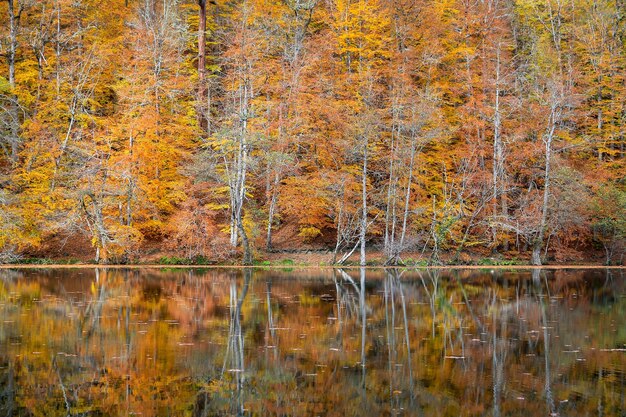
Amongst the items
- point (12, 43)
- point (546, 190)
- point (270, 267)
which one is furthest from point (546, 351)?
point (12, 43)

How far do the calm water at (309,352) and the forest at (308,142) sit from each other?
542 inches

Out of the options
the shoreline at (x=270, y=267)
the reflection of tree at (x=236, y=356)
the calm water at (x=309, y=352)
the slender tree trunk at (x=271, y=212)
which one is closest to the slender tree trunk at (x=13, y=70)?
the shoreline at (x=270, y=267)

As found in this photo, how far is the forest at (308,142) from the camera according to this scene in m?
35.4

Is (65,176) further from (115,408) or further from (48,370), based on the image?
(115,408)

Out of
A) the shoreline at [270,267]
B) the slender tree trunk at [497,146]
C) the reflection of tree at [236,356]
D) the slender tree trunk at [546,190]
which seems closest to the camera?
the reflection of tree at [236,356]

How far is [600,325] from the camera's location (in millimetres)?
15203

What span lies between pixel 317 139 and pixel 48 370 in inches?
1209

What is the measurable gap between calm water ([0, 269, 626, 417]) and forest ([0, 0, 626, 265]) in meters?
13.8

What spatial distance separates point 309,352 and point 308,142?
2747 cm

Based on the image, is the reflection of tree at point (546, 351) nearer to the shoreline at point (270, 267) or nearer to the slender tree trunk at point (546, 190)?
the shoreline at point (270, 267)

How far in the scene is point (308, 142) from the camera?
38.3 meters

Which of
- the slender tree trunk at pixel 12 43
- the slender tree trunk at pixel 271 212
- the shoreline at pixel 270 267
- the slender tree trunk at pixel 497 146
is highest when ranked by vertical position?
the slender tree trunk at pixel 12 43

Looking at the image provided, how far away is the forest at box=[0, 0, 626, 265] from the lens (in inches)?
1394

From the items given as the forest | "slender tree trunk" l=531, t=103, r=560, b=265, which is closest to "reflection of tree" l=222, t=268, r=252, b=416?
the forest
